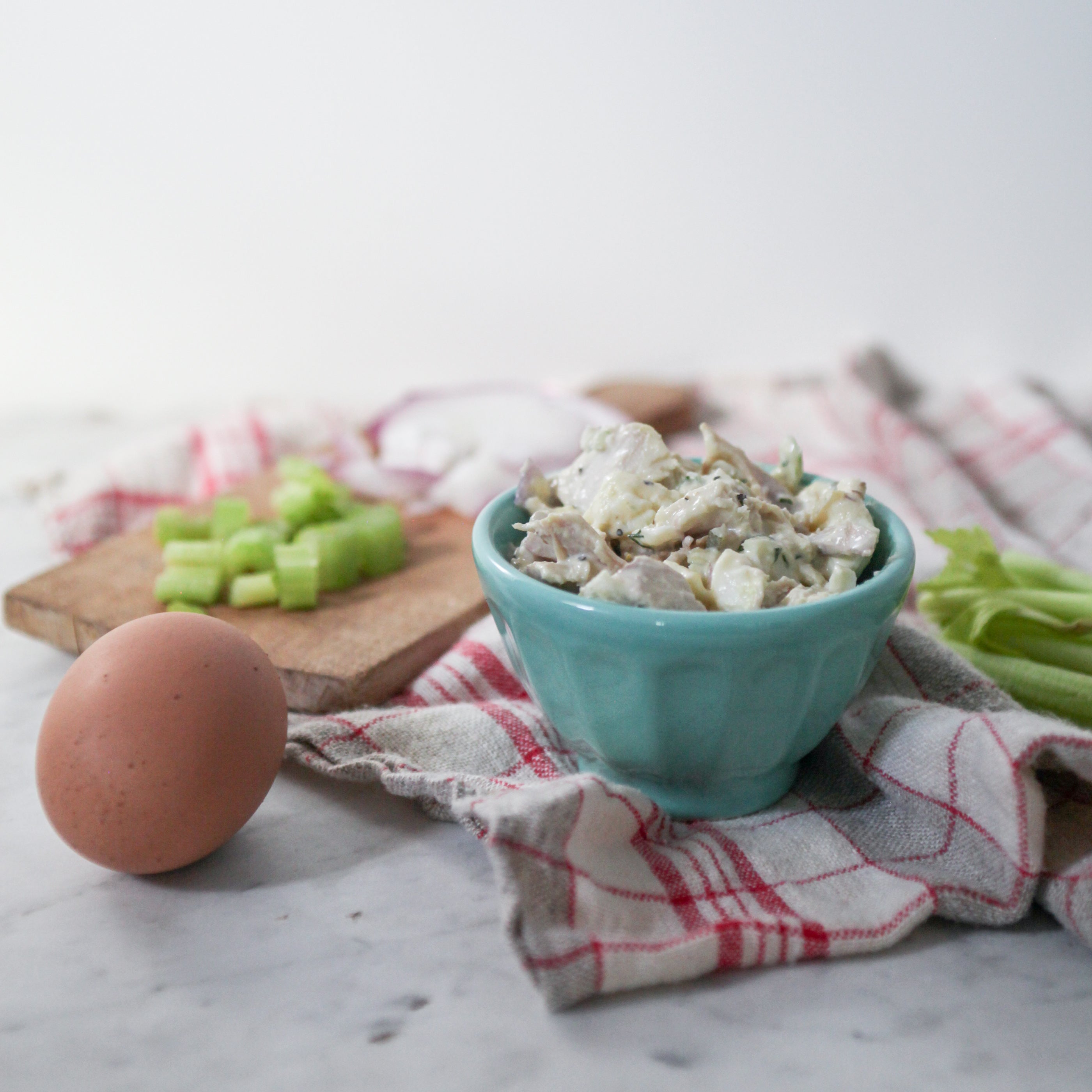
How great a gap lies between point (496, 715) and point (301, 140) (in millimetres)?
1743

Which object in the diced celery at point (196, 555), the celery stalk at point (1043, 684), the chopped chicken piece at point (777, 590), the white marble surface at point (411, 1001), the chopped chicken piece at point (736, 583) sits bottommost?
the white marble surface at point (411, 1001)

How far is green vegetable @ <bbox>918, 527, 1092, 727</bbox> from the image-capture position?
1.14 m

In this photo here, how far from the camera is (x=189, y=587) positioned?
141cm

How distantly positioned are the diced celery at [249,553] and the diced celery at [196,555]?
0.04ft

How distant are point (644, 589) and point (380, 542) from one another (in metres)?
0.72

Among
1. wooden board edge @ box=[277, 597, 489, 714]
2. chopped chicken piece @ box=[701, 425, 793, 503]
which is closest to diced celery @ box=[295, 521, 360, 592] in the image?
wooden board edge @ box=[277, 597, 489, 714]

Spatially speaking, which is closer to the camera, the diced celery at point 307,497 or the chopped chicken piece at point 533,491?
the chopped chicken piece at point 533,491

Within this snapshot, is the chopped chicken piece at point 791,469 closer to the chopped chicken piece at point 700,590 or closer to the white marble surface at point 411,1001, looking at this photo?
the chopped chicken piece at point 700,590

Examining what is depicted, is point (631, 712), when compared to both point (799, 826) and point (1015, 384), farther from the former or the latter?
point (1015, 384)

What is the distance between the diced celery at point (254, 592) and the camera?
140cm

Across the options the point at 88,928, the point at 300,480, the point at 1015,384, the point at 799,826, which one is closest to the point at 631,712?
the point at 799,826

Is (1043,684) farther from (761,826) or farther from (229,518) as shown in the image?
(229,518)

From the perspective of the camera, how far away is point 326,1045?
0.76 meters

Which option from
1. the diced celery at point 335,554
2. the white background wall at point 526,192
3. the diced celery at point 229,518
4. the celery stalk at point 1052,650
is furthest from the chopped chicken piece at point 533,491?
the white background wall at point 526,192
